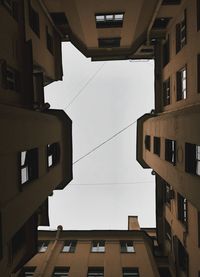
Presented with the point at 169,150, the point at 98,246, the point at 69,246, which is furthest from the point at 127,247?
the point at 169,150

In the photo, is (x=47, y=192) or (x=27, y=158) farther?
(x=47, y=192)

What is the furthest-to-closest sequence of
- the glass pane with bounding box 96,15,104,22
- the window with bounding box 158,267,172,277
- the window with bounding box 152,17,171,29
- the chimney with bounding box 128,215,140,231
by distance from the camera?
the chimney with bounding box 128,215,140,231, the window with bounding box 158,267,172,277, the window with bounding box 152,17,171,29, the glass pane with bounding box 96,15,104,22

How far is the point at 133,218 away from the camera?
4303 cm

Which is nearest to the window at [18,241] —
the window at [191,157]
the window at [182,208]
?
the window at [191,157]

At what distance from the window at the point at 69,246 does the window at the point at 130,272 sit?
16.2 ft

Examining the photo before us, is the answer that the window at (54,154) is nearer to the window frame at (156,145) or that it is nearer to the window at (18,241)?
the window at (18,241)

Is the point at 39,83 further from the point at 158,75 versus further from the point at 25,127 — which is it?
the point at 158,75

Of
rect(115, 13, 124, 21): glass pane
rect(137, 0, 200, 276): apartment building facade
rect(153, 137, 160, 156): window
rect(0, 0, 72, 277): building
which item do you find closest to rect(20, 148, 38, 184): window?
rect(0, 0, 72, 277): building

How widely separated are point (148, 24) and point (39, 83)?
10.4 metres

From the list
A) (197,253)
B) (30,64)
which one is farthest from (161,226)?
(30,64)

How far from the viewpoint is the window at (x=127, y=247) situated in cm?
2832

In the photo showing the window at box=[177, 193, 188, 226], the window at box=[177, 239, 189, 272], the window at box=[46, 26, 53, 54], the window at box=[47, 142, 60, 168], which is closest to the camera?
the window at box=[177, 239, 189, 272]

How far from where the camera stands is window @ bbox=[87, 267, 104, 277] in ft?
83.2

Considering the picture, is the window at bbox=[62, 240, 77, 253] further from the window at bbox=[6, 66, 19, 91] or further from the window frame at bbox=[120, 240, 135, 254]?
the window at bbox=[6, 66, 19, 91]
